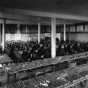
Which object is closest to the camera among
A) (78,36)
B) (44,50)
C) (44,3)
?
(44,3)

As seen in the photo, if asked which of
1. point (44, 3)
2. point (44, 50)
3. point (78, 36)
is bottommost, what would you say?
point (44, 50)

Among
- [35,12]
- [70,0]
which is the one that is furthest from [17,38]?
[70,0]

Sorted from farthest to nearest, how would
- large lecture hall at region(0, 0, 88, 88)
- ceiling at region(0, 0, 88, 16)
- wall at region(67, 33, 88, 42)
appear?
wall at region(67, 33, 88, 42) < ceiling at region(0, 0, 88, 16) < large lecture hall at region(0, 0, 88, 88)

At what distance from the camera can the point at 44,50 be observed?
6.49 m

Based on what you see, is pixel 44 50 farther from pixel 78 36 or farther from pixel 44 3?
pixel 78 36

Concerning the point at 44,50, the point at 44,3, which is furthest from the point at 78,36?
the point at 44,3

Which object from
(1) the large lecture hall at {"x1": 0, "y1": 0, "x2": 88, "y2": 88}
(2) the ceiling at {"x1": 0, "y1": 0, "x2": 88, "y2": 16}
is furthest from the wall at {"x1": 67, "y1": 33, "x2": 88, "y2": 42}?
(2) the ceiling at {"x1": 0, "y1": 0, "x2": 88, "y2": 16}

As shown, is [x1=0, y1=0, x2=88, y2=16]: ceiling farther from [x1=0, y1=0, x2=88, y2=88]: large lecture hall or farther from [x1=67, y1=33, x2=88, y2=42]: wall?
[x1=67, y1=33, x2=88, y2=42]: wall

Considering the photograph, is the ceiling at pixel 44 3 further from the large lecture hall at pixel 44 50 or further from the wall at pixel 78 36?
the wall at pixel 78 36

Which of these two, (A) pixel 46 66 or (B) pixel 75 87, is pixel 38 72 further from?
(B) pixel 75 87

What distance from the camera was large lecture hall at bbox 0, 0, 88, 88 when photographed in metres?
2.12

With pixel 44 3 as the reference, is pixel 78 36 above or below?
below

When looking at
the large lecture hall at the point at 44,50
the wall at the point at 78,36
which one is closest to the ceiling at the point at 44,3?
the large lecture hall at the point at 44,50

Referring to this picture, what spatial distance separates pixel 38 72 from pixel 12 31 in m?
10.5
